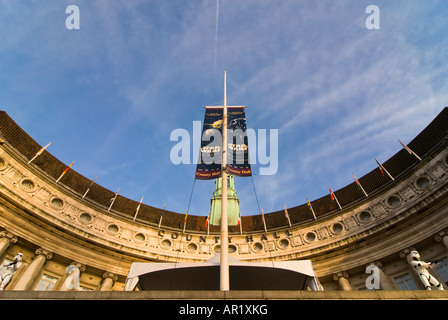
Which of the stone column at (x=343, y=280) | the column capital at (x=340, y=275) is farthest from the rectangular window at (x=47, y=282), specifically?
the stone column at (x=343, y=280)

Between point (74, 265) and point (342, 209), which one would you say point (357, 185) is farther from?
point (74, 265)

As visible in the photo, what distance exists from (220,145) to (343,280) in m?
19.3

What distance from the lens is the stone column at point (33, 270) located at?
2128 cm

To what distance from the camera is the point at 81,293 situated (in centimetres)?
795

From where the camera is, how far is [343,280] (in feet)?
82.7

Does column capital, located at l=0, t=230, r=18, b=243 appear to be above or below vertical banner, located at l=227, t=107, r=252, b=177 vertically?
below

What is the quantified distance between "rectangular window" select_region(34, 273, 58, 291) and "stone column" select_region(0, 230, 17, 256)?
4.37 meters

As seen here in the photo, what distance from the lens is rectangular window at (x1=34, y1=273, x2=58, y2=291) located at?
75.9 ft

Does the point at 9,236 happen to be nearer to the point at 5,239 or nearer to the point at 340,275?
the point at 5,239

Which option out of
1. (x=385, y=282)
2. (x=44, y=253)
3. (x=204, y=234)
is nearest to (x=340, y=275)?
(x=385, y=282)

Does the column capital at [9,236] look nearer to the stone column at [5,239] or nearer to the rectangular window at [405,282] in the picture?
the stone column at [5,239]

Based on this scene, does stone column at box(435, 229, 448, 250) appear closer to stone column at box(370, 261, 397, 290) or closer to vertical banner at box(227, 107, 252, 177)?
stone column at box(370, 261, 397, 290)

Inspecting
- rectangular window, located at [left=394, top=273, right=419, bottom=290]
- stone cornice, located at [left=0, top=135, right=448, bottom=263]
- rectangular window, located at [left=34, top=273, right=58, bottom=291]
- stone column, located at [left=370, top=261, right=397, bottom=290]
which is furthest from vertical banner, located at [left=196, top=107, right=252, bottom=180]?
rectangular window, located at [left=34, top=273, right=58, bottom=291]
